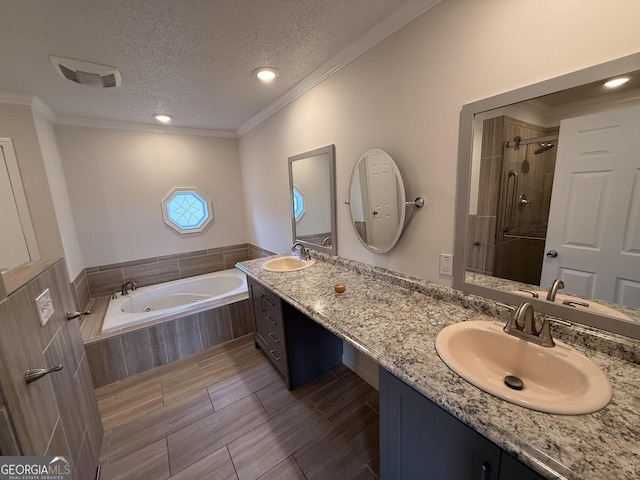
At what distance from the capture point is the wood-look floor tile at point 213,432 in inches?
57.5

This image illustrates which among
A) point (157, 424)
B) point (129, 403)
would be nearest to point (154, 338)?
point (129, 403)

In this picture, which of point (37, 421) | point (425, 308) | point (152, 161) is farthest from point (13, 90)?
point (425, 308)

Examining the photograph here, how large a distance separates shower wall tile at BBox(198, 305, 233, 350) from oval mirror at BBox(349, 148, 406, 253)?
168 cm

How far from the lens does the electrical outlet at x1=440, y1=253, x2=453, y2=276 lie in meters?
1.31

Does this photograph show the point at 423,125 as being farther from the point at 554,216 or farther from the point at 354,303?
the point at 354,303

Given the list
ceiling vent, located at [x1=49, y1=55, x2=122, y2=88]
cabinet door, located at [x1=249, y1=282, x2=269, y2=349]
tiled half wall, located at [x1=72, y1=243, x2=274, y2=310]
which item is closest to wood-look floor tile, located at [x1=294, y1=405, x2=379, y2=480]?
cabinet door, located at [x1=249, y1=282, x2=269, y2=349]

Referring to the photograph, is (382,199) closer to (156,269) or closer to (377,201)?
Result: (377,201)

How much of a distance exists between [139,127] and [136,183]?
0.63 m

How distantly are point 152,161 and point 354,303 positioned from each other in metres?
3.00

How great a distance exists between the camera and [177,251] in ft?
10.8

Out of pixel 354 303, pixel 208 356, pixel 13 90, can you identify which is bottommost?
pixel 208 356

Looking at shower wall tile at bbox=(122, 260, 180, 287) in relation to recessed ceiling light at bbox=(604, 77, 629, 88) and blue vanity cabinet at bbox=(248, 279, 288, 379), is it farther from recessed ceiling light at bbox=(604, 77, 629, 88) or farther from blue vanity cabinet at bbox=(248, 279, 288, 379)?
recessed ceiling light at bbox=(604, 77, 629, 88)

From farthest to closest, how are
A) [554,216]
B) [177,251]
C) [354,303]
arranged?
[177,251]
[354,303]
[554,216]

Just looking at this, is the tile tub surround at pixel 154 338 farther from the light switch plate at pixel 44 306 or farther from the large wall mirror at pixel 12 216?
the light switch plate at pixel 44 306
